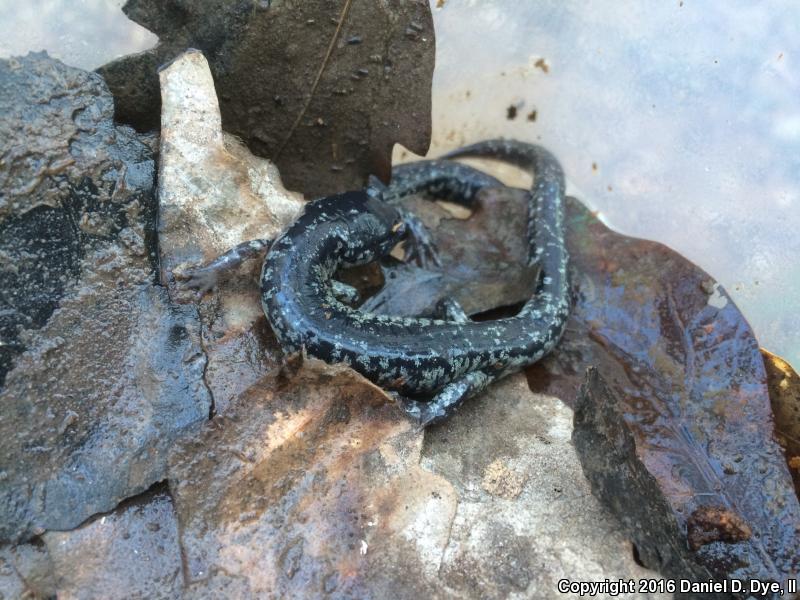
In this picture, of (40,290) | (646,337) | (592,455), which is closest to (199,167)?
(40,290)

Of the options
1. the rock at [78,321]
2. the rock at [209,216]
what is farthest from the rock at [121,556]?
the rock at [209,216]

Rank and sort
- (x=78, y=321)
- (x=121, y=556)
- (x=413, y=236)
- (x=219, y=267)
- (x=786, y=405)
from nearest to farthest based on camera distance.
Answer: (x=121, y=556) → (x=78, y=321) → (x=219, y=267) → (x=786, y=405) → (x=413, y=236)

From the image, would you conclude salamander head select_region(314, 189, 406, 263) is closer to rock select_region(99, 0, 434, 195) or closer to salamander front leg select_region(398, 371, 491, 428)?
rock select_region(99, 0, 434, 195)

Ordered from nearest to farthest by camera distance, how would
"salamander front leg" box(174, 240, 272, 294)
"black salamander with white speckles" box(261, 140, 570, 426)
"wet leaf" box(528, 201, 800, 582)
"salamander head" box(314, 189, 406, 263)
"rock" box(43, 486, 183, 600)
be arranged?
1. "rock" box(43, 486, 183, 600)
2. "wet leaf" box(528, 201, 800, 582)
3. "salamander front leg" box(174, 240, 272, 294)
4. "black salamander with white speckles" box(261, 140, 570, 426)
5. "salamander head" box(314, 189, 406, 263)

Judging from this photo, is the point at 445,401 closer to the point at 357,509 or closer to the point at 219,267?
the point at 357,509

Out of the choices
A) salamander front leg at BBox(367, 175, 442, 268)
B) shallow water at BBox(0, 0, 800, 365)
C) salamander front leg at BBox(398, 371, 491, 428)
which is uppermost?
shallow water at BBox(0, 0, 800, 365)

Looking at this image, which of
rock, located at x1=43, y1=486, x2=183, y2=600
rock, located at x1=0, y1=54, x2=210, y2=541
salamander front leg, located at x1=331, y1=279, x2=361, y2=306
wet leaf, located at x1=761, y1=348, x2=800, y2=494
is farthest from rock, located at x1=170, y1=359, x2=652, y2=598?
wet leaf, located at x1=761, y1=348, x2=800, y2=494

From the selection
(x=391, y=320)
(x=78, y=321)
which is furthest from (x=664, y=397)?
(x=78, y=321)
